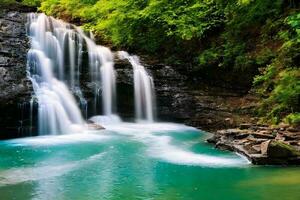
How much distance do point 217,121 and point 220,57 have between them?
9.80ft

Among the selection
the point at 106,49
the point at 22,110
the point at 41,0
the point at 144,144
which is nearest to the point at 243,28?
the point at 106,49

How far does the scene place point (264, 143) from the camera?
392 inches

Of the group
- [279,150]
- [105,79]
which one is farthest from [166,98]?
[279,150]

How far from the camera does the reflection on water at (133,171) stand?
786 centimetres

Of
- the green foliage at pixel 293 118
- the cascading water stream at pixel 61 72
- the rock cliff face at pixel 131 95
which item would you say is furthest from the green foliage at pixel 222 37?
the cascading water stream at pixel 61 72

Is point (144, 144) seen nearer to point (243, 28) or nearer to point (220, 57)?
point (220, 57)

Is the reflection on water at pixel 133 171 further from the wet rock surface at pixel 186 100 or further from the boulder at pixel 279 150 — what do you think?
the wet rock surface at pixel 186 100

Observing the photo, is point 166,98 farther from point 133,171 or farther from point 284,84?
point 133,171

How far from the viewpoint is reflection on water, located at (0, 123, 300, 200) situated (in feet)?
25.8

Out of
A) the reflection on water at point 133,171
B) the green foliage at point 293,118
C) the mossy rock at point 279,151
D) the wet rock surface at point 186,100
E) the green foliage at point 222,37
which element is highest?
the green foliage at point 222,37

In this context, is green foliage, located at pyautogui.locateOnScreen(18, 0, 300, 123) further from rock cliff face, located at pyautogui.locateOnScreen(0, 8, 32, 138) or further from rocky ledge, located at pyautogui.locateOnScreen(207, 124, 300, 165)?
rock cliff face, located at pyautogui.locateOnScreen(0, 8, 32, 138)

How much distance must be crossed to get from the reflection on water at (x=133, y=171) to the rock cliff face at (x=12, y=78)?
0.96 m

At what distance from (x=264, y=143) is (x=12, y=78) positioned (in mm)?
9170

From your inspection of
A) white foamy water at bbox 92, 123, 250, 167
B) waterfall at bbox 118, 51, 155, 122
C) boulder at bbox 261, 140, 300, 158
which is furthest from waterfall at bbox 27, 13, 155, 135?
boulder at bbox 261, 140, 300, 158
